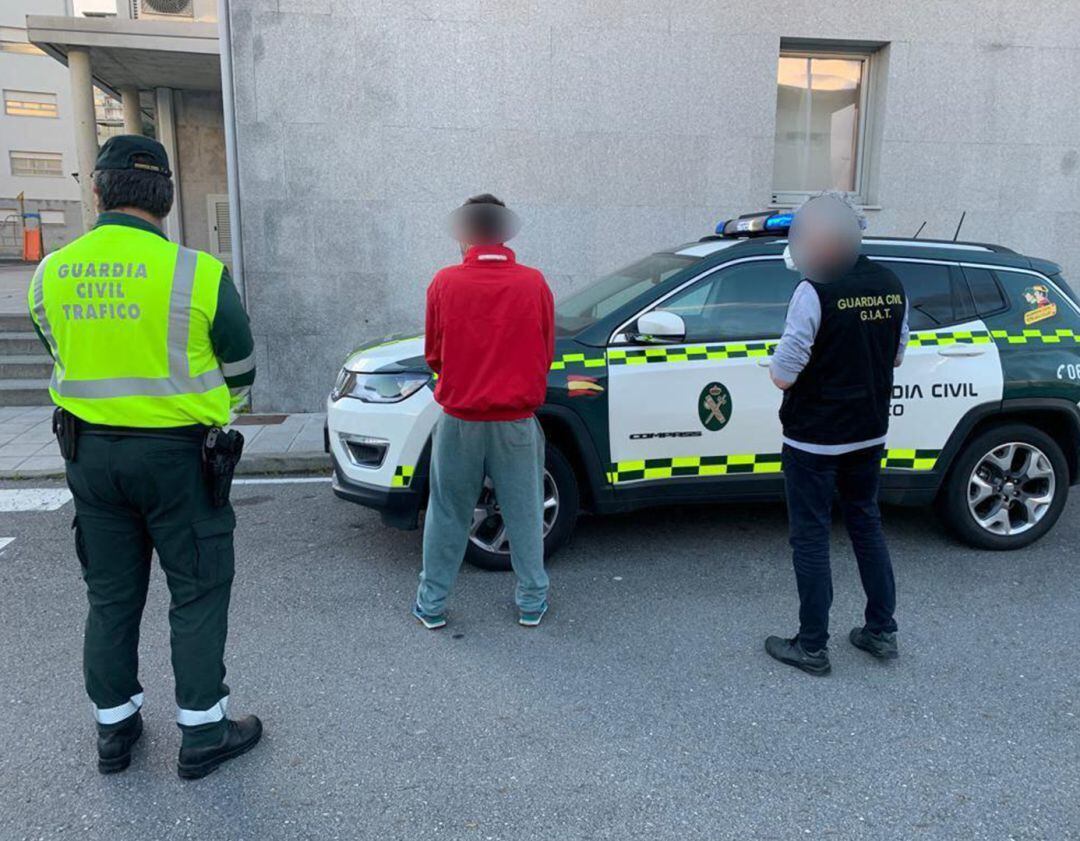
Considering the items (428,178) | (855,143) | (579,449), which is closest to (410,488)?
(579,449)

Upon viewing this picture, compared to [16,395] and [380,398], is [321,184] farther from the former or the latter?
[380,398]

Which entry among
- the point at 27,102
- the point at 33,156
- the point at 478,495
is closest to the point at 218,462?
the point at 478,495

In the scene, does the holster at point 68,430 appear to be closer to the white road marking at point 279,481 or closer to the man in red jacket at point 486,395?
the man in red jacket at point 486,395

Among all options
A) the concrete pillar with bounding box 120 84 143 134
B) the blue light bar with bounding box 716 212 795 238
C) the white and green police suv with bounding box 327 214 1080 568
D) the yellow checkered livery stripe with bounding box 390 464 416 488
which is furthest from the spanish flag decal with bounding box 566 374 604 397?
the concrete pillar with bounding box 120 84 143 134

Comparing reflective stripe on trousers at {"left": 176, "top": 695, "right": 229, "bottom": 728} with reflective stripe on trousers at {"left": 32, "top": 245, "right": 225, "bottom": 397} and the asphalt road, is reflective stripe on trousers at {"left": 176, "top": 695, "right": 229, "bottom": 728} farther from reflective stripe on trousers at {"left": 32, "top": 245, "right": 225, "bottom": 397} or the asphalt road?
reflective stripe on trousers at {"left": 32, "top": 245, "right": 225, "bottom": 397}

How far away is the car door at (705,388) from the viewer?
443 centimetres

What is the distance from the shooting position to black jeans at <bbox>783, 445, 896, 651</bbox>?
11.1 ft

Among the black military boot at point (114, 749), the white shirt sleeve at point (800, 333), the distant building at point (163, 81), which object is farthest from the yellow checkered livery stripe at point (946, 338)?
the distant building at point (163, 81)

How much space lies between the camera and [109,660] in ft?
9.04

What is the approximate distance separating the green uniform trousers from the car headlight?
5.40ft

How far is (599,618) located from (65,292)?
262 cm

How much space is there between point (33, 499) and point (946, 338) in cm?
602

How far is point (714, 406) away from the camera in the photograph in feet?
14.7

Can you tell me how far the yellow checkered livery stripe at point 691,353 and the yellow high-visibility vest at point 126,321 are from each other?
2.32m
